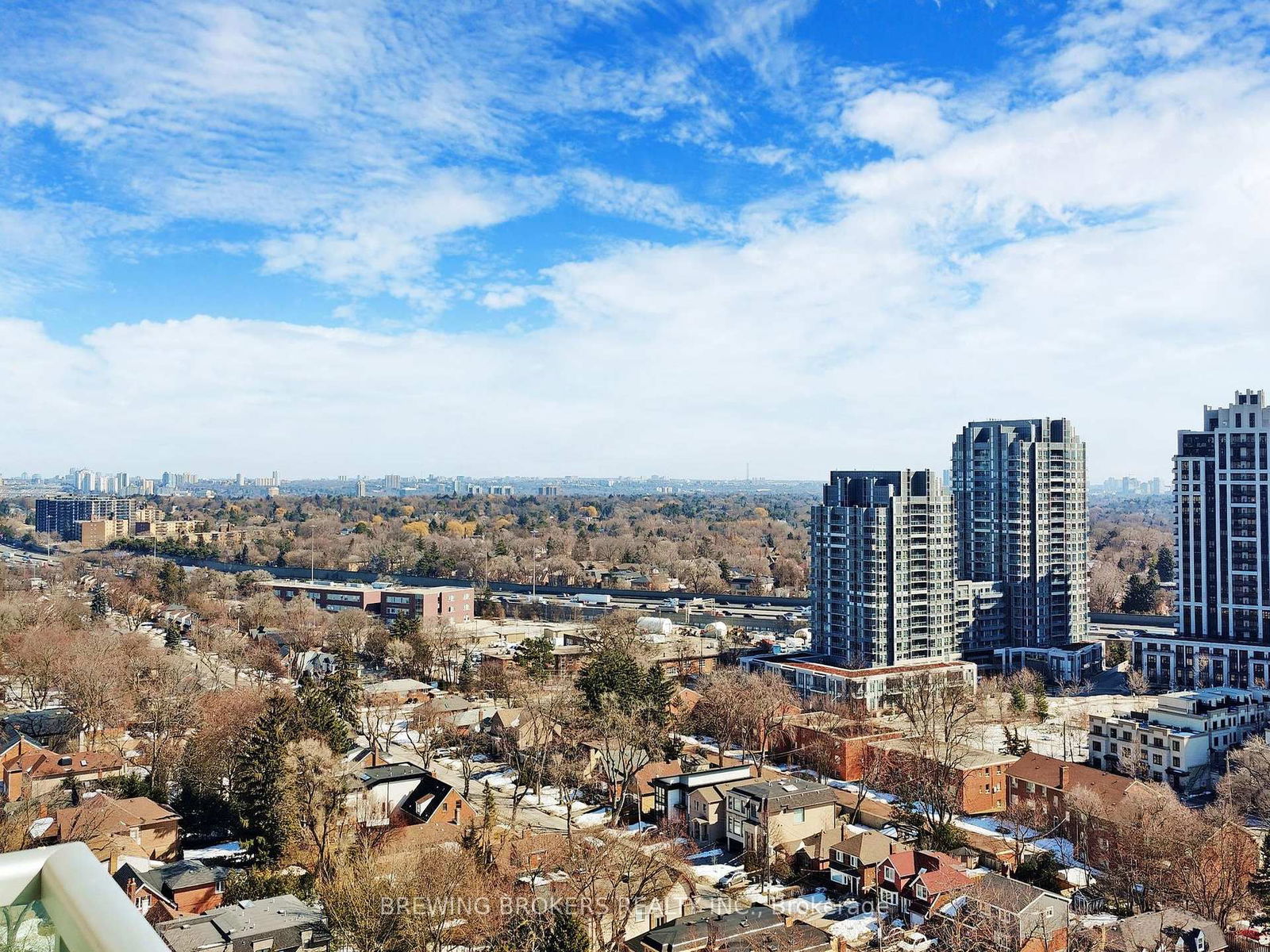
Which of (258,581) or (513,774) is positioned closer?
(513,774)

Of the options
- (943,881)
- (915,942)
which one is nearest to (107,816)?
(915,942)

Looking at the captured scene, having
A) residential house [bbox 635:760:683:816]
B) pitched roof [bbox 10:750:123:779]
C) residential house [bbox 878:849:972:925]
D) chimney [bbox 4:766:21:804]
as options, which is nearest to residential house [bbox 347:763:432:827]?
residential house [bbox 635:760:683:816]

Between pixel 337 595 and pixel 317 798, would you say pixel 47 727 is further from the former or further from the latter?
pixel 337 595

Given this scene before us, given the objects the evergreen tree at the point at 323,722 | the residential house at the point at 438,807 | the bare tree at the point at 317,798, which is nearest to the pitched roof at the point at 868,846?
the residential house at the point at 438,807

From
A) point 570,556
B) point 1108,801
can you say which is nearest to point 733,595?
point 570,556

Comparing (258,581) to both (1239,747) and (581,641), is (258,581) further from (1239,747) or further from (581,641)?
(1239,747)
